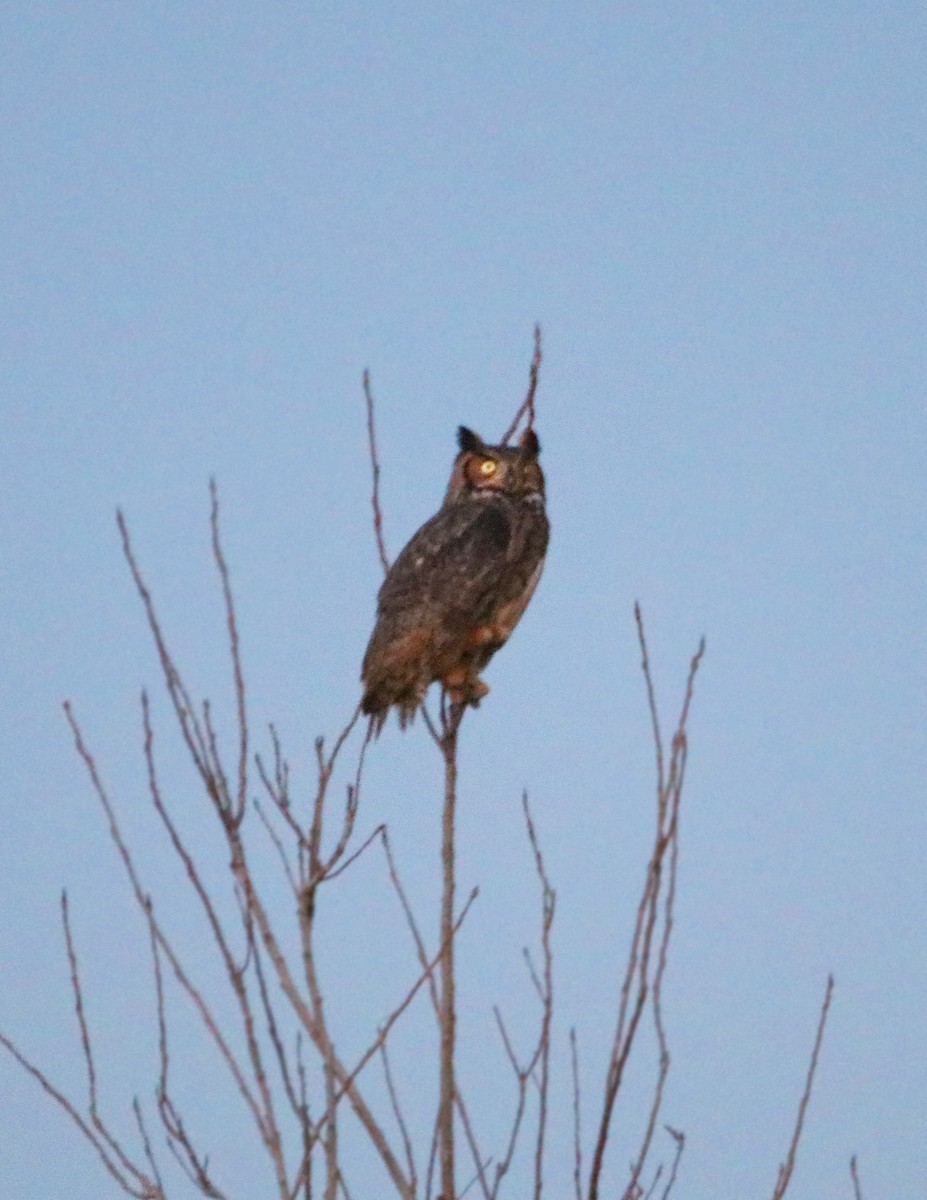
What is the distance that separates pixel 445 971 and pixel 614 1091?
425 millimetres

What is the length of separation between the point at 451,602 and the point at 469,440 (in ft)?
3.69

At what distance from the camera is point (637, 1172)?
102 inches

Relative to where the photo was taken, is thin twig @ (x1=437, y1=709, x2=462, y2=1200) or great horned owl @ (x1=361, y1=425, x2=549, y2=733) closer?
thin twig @ (x1=437, y1=709, x2=462, y2=1200)

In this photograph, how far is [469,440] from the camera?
7.11 m

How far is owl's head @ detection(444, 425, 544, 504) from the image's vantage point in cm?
691

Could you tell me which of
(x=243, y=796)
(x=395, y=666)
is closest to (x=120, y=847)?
(x=243, y=796)

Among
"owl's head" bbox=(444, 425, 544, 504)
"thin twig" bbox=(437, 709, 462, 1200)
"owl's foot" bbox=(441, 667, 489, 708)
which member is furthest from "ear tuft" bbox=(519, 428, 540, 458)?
"thin twig" bbox=(437, 709, 462, 1200)

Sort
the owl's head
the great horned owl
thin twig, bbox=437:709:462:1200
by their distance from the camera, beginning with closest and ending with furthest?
thin twig, bbox=437:709:462:1200, the great horned owl, the owl's head

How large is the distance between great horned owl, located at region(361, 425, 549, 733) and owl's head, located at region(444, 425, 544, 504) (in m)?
0.21

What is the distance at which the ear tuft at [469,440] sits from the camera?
23.2 ft

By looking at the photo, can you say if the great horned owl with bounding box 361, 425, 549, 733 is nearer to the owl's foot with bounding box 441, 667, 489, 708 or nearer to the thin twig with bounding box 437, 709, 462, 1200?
the owl's foot with bounding box 441, 667, 489, 708

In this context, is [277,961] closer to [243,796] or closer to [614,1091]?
[243,796]

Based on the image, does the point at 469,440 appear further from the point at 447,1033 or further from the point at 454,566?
the point at 447,1033

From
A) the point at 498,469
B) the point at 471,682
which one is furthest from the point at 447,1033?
the point at 498,469
